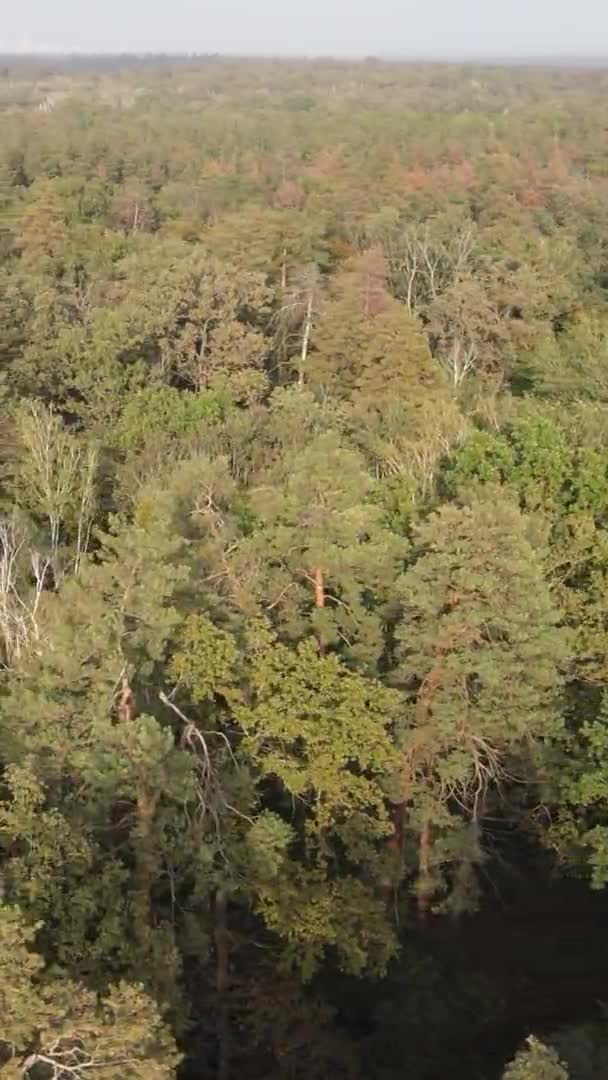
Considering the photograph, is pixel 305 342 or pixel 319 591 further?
pixel 305 342

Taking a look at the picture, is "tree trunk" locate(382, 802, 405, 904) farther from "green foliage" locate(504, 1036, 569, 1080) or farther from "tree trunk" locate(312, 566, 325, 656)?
"green foliage" locate(504, 1036, 569, 1080)

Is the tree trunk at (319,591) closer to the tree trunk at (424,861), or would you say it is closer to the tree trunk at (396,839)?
the tree trunk at (396,839)

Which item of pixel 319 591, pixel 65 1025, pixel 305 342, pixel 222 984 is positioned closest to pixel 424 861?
pixel 222 984

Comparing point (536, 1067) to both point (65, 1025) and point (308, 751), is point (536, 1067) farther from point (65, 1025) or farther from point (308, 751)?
point (308, 751)

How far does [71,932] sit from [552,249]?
36649mm

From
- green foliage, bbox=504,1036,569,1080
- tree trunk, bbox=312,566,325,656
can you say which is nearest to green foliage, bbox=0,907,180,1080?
green foliage, bbox=504,1036,569,1080

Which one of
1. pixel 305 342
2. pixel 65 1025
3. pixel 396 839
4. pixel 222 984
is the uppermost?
pixel 305 342

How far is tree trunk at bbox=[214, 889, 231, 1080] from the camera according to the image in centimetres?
1664

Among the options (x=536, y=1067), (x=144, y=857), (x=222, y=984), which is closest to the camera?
(x=536, y=1067)

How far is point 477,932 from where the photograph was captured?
758 inches

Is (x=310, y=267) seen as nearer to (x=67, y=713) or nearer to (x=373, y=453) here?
(x=373, y=453)

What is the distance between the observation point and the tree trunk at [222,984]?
16641 millimetres

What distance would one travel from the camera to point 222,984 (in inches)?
687

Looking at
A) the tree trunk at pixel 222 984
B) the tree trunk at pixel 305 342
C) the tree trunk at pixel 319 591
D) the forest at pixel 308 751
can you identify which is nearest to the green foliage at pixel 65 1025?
the forest at pixel 308 751
